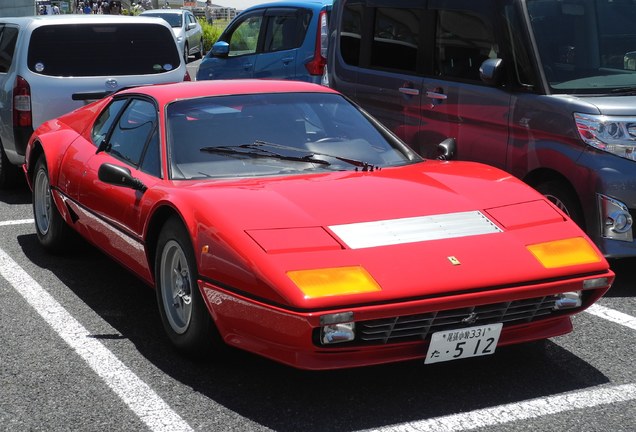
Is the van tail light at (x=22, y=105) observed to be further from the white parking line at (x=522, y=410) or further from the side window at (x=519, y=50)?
the white parking line at (x=522, y=410)

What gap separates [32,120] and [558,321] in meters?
5.71

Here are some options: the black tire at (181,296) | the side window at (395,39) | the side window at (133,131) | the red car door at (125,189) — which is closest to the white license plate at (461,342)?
the black tire at (181,296)

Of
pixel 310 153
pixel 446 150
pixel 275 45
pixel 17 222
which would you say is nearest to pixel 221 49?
pixel 275 45

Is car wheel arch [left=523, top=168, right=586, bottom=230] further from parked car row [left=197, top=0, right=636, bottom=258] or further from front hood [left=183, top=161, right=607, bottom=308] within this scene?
front hood [left=183, top=161, right=607, bottom=308]

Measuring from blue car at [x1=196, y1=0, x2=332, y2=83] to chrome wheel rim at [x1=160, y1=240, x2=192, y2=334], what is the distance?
21.0 feet

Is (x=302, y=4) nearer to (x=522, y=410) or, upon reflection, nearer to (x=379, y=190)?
(x=379, y=190)

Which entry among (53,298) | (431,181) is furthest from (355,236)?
(53,298)

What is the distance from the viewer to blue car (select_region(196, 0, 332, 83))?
11008 mm

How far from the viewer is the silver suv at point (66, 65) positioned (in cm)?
884

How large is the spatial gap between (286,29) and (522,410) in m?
7.89

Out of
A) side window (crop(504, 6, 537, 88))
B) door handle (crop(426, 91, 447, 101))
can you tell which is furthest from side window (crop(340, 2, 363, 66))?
side window (crop(504, 6, 537, 88))

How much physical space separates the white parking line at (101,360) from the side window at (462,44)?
3.25 meters

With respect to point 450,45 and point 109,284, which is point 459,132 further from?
point 109,284

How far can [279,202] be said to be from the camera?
178 inches
